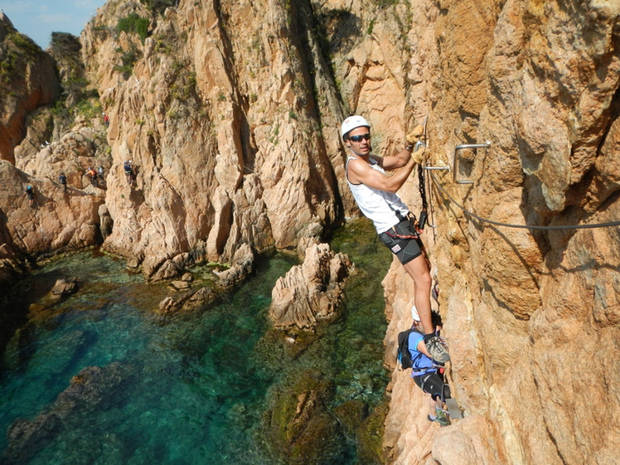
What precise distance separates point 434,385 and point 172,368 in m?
10.8

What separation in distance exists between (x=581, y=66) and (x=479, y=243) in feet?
6.54

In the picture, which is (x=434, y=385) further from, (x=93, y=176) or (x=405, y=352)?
(x=93, y=176)

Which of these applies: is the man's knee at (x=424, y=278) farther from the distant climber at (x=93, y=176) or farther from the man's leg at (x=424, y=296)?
the distant climber at (x=93, y=176)

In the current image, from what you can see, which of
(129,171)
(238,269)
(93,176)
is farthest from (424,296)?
(93,176)

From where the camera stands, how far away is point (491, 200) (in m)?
3.43

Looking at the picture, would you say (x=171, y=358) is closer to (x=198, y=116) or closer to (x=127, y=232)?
(x=127, y=232)

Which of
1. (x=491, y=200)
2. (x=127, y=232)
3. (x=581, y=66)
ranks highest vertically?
(x=581, y=66)

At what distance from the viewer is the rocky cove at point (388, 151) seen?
2330 millimetres

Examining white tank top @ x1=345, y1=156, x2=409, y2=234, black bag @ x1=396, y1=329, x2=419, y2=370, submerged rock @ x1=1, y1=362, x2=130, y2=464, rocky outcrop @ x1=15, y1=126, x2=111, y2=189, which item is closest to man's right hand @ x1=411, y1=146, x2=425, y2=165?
white tank top @ x1=345, y1=156, x2=409, y2=234

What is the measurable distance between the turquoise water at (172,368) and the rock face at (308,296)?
2.41 ft

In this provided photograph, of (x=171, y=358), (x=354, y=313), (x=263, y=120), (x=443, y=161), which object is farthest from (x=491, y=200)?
(x=263, y=120)

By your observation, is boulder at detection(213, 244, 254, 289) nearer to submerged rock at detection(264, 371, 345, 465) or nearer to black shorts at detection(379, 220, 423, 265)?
submerged rock at detection(264, 371, 345, 465)

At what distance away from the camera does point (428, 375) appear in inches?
218

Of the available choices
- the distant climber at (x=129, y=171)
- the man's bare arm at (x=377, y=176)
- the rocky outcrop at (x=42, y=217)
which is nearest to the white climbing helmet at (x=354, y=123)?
the man's bare arm at (x=377, y=176)
